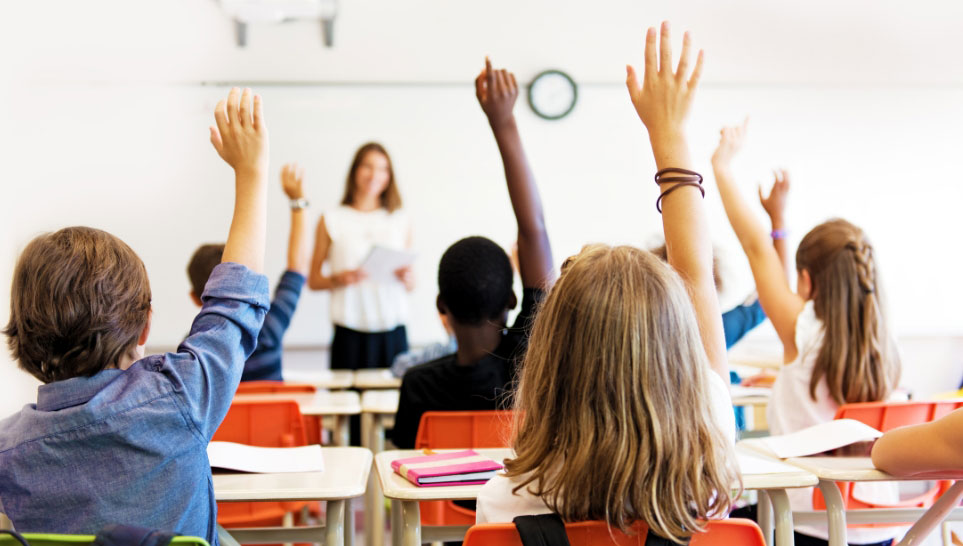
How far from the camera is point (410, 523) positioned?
149 centimetres

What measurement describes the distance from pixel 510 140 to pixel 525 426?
102cm

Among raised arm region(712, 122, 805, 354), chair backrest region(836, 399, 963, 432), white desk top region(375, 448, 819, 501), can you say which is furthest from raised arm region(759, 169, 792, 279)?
white desk top region(375, 448, 819, 501)

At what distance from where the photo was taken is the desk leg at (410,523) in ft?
4.87

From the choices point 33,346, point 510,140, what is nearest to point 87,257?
point 33,346

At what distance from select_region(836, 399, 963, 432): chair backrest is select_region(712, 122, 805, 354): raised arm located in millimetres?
332

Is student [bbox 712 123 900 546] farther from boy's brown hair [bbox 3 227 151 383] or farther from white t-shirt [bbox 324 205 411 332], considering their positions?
white t-shirt [bbox 324 205 411 332]

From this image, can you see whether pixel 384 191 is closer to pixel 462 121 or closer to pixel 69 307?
pixel 462 121

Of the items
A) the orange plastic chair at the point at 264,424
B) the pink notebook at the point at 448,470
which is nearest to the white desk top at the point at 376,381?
the orange plastic chair at the point at 264,424

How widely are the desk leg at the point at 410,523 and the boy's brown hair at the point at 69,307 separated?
547 millimetres

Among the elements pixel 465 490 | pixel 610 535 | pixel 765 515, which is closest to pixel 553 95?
pixel 765 515

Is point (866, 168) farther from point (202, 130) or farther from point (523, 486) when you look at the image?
point (523, 486)

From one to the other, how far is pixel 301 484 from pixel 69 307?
49 cm

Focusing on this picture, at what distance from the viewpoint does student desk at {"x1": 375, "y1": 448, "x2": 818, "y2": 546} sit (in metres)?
1.42

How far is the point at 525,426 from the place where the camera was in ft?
3.71
